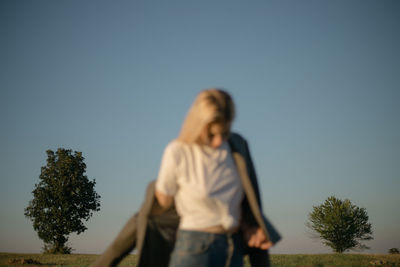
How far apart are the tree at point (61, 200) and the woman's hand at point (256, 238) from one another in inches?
1586

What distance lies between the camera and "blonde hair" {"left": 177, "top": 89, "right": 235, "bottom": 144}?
305 cm

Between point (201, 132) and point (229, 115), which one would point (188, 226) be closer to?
point (201, 132)

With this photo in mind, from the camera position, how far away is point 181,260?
296 cm

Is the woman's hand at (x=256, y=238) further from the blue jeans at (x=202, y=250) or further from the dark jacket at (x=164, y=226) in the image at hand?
the blue jeans at (x=202, y=250)

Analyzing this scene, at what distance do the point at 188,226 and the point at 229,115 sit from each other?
1.02 metres

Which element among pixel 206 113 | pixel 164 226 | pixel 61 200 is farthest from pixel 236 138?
pixel 61 200

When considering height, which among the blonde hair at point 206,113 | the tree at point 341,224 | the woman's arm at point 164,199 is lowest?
the tree at point 341,224

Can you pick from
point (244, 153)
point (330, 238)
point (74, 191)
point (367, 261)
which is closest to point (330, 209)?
point (330, 238)

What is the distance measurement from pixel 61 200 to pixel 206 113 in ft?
135

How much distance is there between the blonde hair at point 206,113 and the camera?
3049mm

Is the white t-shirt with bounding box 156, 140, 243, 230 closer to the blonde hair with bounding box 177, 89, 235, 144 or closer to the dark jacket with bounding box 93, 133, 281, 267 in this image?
the blonde hair with bounding box 177, 89, 235, 144

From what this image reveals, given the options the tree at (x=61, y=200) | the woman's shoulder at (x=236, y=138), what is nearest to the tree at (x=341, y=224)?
the tree at (x=61, y=200)

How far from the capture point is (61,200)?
132ft

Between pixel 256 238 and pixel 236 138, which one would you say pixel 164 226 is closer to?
pixel 256 238
